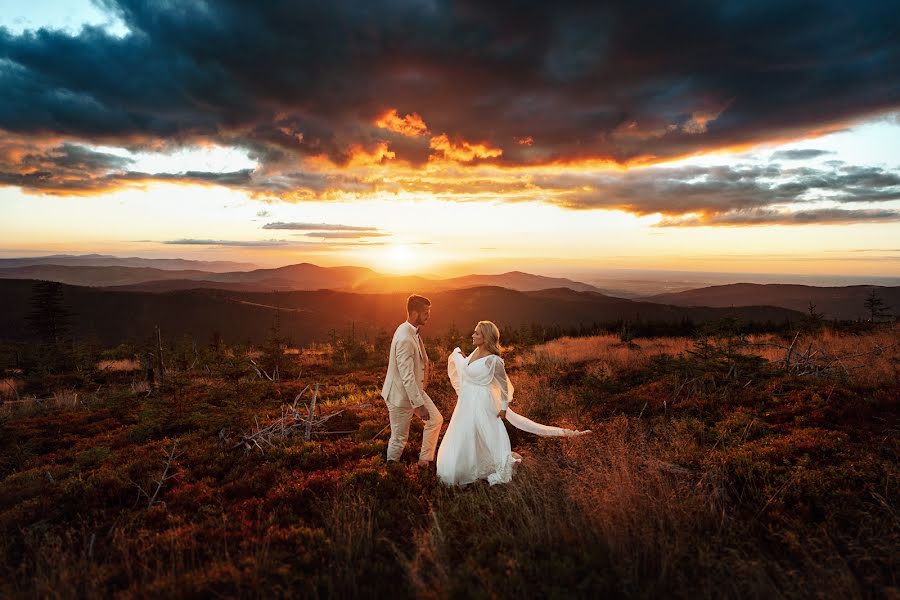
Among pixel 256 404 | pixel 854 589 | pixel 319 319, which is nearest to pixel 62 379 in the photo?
pixel 256 404

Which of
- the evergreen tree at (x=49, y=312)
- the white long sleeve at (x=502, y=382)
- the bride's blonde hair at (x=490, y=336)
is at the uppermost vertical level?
the bride's blonde hair at (x=490, y=336)

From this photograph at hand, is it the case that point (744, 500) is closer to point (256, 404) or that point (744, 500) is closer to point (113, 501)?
point (113, 501)

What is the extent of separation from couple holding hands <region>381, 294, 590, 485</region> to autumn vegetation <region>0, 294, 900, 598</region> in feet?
1.33

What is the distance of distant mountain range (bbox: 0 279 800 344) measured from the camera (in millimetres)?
89188

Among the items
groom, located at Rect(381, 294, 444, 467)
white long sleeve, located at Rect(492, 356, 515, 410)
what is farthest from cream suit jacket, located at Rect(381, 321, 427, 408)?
white long sleeve, located at Rect(492, 356, 515, 410)

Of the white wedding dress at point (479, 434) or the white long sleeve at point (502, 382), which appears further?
the white long sleeve at point (502, 382)

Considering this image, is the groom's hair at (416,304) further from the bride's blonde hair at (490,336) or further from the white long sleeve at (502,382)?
the white long sleeve at (502,382)

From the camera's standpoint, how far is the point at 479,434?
6.63 meters

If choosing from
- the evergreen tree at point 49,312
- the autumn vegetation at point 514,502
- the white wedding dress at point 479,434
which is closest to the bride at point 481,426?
the white wedding dress at point 479,434

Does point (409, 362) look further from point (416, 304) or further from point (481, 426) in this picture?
point (481, 426)

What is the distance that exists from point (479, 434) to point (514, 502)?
1633 millimetres

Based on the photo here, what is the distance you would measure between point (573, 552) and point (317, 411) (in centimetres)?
834

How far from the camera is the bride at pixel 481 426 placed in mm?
6523

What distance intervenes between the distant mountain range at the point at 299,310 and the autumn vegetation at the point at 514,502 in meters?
68.6
